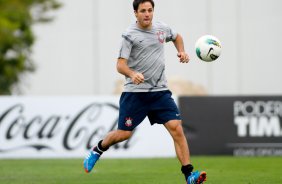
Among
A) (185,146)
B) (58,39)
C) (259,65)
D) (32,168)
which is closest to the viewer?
(185,146)

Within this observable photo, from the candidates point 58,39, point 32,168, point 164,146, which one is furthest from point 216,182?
point 58,39

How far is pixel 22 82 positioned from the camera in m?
36.9

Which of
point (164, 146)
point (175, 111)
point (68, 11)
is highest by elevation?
point (68, 11)

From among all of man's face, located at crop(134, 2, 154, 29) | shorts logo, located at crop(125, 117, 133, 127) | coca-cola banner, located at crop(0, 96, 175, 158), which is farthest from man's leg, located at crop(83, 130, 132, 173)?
coca-cola banner, located at crop(0, 96, 175, 158)

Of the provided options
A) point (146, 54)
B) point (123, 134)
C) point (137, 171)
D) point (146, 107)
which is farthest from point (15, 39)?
point (146, 54)

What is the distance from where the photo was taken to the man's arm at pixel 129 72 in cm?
1071

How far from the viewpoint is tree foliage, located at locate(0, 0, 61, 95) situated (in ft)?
116

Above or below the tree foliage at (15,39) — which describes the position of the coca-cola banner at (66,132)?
below

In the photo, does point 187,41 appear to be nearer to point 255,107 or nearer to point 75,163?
point 255,107

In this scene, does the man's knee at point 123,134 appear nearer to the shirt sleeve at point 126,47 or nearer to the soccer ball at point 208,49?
the shirt sleeve at point 126,47

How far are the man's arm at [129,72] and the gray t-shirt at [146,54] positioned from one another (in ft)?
0.49

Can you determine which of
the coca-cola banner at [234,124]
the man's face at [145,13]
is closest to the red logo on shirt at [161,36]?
the man's face at [145,13]

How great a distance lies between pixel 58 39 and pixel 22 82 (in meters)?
3.20

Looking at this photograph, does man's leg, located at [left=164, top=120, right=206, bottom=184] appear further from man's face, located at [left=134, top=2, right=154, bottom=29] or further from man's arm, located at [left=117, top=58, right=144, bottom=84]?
man's face, located at [left=134, top=2, right=154, bottom=29]
